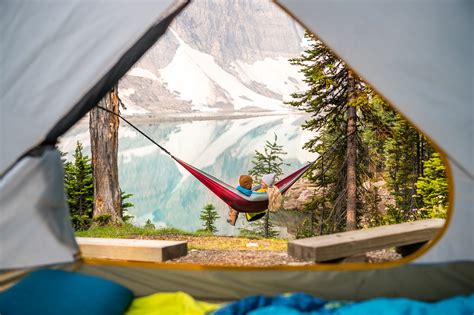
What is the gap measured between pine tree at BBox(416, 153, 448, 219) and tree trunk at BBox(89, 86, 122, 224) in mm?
3317

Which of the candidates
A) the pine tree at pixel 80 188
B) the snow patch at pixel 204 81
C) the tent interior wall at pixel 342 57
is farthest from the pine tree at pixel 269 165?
the snow patch at pixel 204 81

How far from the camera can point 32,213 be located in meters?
1.75

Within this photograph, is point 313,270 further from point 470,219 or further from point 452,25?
point 452,25

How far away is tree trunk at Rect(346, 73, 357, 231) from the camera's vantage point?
5531 millimetres

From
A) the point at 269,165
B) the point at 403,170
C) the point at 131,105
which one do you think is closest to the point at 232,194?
the point at 269,165

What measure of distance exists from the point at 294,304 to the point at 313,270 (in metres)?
0.17

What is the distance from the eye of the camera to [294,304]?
175 cm

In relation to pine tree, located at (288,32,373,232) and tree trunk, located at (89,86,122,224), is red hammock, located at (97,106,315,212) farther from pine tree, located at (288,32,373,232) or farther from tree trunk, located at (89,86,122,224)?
pine tree, located at (288,32,373,232)

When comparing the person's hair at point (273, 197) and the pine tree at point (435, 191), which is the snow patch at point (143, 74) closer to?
the pine tree at point (435, 191)

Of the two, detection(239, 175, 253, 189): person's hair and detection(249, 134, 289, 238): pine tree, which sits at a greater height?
detection(249, 134, 289, 238): pine tree

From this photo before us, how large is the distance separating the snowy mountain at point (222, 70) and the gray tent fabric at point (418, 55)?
19672mm

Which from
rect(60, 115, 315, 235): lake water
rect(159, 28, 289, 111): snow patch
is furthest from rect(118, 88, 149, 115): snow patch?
rect(60, 115, 315, 235): lake water

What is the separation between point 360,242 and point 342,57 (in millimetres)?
911

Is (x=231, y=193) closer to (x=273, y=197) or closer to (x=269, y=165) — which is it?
(x=273, y=197)
